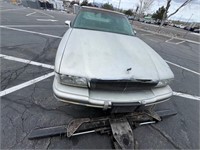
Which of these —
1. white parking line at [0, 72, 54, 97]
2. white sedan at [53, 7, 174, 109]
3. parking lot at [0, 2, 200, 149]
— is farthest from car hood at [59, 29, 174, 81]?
white parking line at [0, 72, 54, 97]

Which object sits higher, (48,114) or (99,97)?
(99,97)

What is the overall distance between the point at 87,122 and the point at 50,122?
25.4 inches

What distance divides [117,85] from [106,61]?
40 cm

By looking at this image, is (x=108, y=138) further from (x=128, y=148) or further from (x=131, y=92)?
(x=131, y=92)

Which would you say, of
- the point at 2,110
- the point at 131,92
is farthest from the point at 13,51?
the point at 131,92

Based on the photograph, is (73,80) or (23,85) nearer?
(73,80)

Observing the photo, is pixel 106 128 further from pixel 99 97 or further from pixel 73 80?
pixel 73 80

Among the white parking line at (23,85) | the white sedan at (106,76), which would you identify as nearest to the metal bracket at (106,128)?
the white sedan at (106,76)

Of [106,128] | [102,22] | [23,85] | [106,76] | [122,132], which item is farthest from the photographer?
[102,22]

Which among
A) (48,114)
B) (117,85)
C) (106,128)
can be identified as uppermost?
(117,85)

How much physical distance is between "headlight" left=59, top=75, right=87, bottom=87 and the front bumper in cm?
6

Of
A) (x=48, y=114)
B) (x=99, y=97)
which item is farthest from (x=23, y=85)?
(x=99, y=97)

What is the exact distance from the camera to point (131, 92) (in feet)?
6.54

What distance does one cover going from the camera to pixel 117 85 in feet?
6.05
